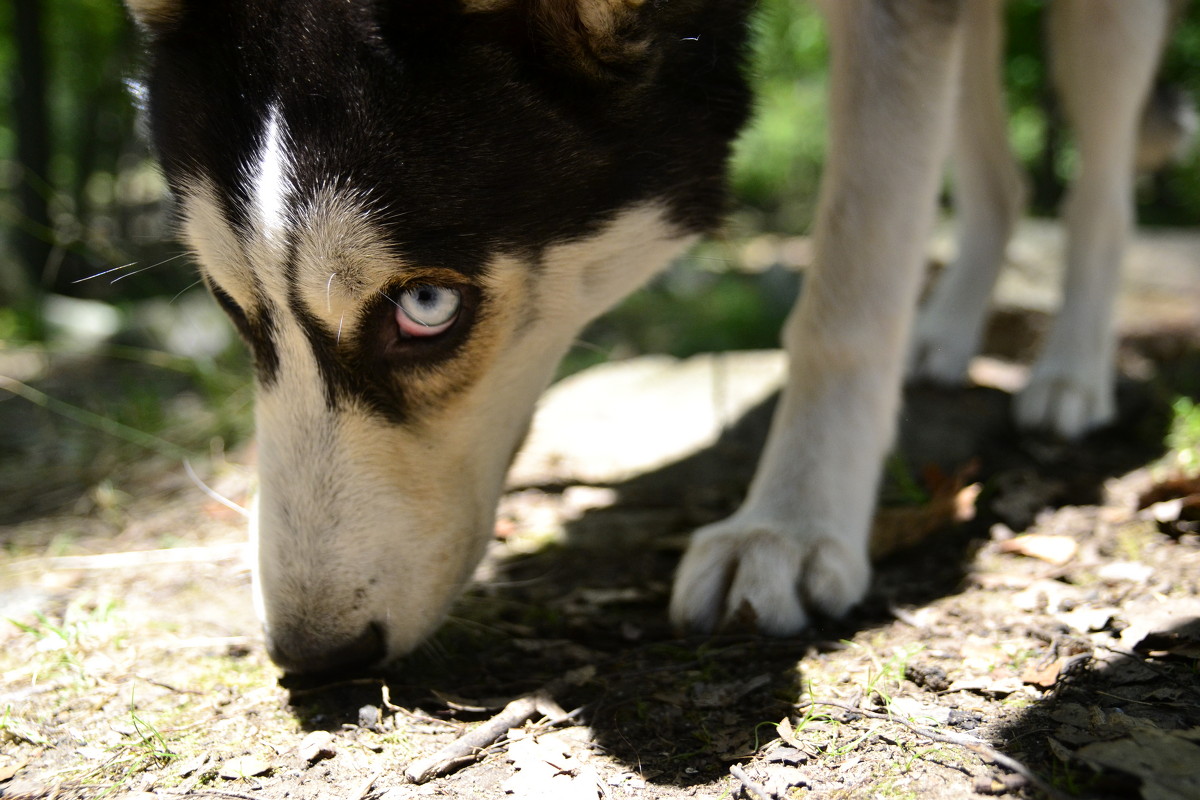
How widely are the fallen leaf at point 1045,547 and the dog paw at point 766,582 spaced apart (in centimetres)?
48

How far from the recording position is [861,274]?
92.0 inches

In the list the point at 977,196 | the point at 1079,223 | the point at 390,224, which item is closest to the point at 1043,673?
the point at 390,224

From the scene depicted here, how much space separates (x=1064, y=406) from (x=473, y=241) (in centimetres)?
226

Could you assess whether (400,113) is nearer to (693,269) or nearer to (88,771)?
(88,771)

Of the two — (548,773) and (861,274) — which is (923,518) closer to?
(861,274)

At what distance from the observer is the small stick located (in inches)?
62.3

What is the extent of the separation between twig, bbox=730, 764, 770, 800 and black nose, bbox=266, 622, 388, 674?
77 cm

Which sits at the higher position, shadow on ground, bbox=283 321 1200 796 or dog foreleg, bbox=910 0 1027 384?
dog foreleg, bbox=910 0 1027 384

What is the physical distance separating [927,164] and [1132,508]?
3.58ft

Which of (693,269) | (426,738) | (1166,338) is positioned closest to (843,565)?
(426,738)

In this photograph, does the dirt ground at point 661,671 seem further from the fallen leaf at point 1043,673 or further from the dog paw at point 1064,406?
the dog paw at point 1064,406

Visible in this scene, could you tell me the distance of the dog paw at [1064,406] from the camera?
3160 millimetres

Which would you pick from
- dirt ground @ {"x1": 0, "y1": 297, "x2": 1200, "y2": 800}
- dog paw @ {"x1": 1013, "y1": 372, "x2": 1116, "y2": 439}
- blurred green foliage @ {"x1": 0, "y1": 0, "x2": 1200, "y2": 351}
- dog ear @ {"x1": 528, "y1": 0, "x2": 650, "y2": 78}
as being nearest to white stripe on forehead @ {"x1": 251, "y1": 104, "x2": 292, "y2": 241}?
dog ear @ {"x1": 528, "y1": 0, "x2": 650, "y2": 78}

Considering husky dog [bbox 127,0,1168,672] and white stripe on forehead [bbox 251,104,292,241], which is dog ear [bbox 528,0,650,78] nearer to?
husky dog [bbox 127,0,1168,672]
